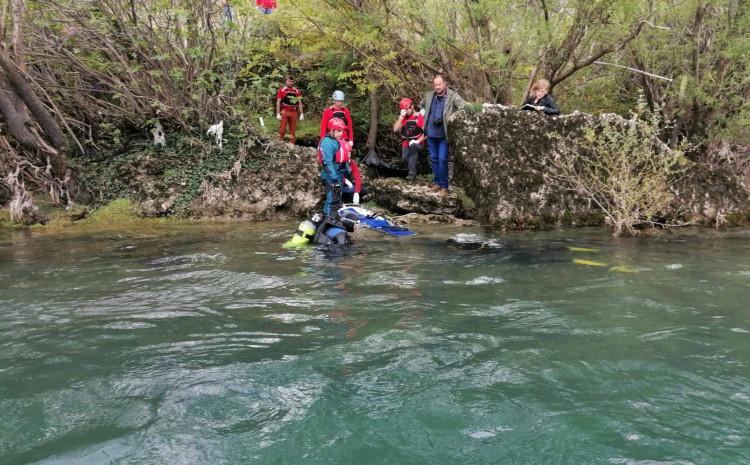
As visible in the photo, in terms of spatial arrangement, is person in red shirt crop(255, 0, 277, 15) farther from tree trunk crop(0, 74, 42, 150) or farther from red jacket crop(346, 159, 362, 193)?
tree trunk crop(0, 74, 42, 150)

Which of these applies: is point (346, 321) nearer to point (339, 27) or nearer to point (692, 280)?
point (692, 280)

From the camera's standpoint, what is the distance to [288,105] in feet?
46.7

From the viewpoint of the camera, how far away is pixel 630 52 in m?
12.0

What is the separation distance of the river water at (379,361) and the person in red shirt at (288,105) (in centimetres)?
731

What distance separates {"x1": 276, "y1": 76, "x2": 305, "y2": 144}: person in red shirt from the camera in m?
13.9

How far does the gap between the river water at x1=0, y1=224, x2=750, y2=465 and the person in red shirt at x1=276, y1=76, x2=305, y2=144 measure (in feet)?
24.0

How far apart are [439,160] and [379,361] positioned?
27.6 feet

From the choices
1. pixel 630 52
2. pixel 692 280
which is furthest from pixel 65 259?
pixel 630 52

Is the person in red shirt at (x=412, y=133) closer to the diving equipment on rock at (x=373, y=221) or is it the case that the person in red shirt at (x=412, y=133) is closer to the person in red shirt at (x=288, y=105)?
the person in red shirt at (x=288, y=105)

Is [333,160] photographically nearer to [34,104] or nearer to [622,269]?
[622,269]

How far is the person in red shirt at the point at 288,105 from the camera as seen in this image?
1390 centimetres

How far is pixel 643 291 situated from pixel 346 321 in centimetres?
305

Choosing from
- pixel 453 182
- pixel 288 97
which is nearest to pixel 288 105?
pixel 288 97

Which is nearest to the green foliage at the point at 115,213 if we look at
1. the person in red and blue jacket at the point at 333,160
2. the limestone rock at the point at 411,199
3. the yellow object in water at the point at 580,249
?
the person in red and blue jacket at the point at 333,160
